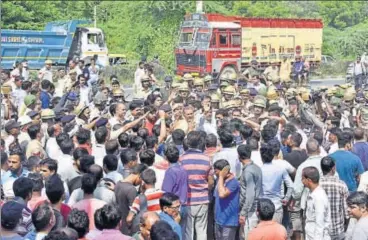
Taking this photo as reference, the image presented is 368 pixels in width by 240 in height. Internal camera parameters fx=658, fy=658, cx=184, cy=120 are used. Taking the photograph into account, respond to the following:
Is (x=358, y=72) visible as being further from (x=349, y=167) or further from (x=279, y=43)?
(x=279, y=43)

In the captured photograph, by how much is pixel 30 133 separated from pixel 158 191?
260 cm

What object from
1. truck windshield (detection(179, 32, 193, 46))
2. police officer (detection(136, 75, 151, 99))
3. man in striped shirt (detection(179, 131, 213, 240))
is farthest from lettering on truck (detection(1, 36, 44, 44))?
man in striped shirt (detection(179, 131, 213, 240))

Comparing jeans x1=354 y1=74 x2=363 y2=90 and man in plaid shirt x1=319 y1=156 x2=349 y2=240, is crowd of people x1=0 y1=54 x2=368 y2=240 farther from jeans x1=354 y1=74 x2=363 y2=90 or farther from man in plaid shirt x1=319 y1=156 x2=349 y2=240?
jeans x1=354 y1=74 x2=363 y2=90

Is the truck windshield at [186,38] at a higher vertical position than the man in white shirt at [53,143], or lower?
higher

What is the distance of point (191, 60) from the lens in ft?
80.8

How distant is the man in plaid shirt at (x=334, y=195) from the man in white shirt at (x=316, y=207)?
0.20m

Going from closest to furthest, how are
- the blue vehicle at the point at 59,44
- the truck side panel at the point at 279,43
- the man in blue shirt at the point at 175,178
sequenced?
the man in blue shirt at the point at 175,178 < the blue vehicle at the point at 59,44 < the truck side panel at the point at 279,43

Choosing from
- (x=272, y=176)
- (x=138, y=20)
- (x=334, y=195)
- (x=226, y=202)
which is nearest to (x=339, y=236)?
(x=334, y=195)

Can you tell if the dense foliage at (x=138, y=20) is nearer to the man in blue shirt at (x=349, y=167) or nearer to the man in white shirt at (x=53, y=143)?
the man in blue shirt at (x=349, y=167)

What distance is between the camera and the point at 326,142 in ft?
29.7

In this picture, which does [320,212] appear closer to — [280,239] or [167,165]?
[280,239]

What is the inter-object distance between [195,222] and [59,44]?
20.8 m

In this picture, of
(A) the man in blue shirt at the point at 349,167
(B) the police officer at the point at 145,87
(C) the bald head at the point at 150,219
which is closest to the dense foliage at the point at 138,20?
(B) the police officer at the point at 145,87

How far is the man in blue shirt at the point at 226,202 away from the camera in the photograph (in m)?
6.92
